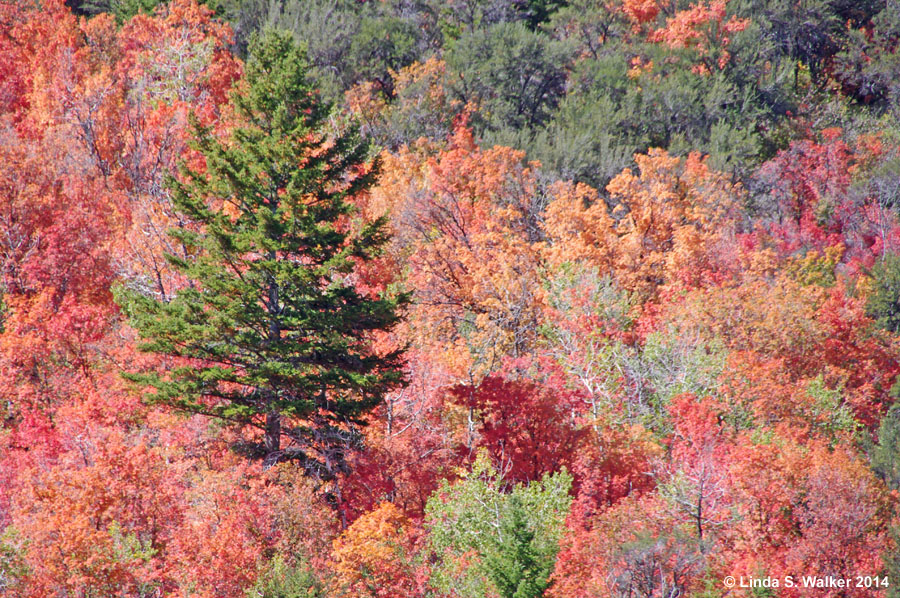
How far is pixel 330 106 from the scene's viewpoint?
1147 inches

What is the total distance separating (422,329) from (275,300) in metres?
11.6

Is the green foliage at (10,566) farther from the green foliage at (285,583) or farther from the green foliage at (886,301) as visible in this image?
the green foliage at (886,301)

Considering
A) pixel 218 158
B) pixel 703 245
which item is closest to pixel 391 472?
pixel 218 158

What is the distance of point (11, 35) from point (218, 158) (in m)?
43.9

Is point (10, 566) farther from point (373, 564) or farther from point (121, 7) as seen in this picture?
point (121, 7)

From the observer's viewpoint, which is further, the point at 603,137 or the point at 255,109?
the point at 603,137

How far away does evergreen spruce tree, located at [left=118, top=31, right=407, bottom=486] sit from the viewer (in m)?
27.2

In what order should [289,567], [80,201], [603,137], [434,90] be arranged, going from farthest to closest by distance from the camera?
[434,90] → [603,137] → [80,201] → [289,567]

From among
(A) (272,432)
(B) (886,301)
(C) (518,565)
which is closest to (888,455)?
(C) (518,565)

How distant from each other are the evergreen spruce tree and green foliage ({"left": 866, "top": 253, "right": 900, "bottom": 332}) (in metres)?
33.8

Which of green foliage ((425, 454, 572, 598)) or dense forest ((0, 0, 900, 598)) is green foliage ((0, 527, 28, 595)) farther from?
green foliage ((425, 454, 572, 598))

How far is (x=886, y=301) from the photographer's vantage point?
50.5 meters

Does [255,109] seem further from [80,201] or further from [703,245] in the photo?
[703,245]

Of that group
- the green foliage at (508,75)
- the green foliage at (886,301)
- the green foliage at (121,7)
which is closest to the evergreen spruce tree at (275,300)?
the green foliage at (886,301)
